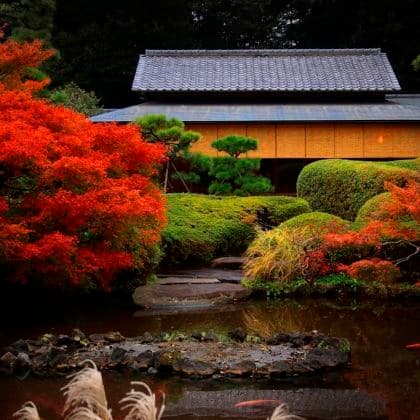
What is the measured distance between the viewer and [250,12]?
31984 mm

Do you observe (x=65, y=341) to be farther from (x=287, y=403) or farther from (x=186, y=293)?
(x=186, y=293)

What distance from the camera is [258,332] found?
8.20m

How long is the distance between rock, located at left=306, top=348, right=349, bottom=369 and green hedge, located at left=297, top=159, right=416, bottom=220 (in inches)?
252

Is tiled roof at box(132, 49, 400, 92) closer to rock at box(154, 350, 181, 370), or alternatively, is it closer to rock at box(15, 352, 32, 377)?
rock at box(154, 350, 181, 370)

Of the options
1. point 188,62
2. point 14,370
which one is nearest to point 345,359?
point 14,370

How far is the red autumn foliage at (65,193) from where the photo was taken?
7.99 meters

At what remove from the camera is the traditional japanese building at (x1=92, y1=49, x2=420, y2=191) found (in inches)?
755

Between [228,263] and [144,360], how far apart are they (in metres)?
6.13

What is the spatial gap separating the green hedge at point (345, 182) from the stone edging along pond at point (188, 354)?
626cm

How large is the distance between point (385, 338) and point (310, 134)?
12.1 metres

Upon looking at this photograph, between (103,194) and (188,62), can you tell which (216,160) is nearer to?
(103,194)

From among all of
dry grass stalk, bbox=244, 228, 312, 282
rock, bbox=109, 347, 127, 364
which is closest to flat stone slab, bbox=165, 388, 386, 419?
rock, bbox=109, 347, 127, 364

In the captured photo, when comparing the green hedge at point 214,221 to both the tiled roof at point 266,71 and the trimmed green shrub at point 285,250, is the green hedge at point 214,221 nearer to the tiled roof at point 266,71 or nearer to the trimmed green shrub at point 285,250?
the trimmed green shrub at point 285,250

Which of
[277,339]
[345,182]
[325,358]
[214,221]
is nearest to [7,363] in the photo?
[277,339]
